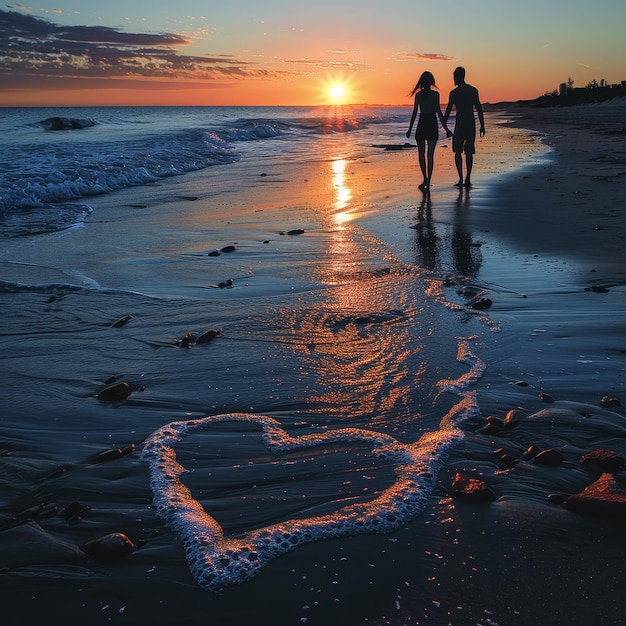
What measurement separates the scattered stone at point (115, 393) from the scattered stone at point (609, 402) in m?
2.41

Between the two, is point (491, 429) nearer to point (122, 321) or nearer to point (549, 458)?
point (549, 458)

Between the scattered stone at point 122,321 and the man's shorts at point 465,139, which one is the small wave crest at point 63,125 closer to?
the man's shorts at point 465,139

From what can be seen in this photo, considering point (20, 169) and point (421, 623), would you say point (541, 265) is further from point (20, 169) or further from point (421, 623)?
point (20, 169)

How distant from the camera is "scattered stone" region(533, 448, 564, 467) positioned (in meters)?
2.46

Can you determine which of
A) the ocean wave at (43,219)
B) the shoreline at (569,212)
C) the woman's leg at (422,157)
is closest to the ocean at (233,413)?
the shoreline at (569,212)

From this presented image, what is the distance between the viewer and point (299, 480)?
2451 mm

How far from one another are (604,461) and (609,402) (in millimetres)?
611

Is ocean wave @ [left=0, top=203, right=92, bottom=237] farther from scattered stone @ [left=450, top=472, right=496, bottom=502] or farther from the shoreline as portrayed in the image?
scattered stone @ [left=450, top=472, right=496, bottom=502]

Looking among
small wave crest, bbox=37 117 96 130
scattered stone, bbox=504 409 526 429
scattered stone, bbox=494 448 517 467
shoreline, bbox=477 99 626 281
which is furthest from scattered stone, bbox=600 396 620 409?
small wave crest, bbox=37 117 96 130

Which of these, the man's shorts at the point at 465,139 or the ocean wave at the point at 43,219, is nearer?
the ocean wave at the point at 43,219

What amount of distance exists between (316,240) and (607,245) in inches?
123

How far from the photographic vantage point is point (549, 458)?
8.08 ft

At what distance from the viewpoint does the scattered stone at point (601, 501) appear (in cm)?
208

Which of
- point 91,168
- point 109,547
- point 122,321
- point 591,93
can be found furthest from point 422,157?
point 591,93
